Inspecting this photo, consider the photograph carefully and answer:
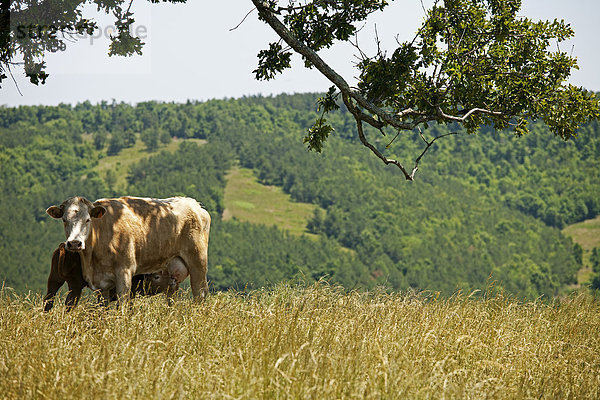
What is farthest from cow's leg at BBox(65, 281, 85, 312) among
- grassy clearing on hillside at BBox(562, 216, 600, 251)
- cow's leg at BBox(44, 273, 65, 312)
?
grassy clearing on hillside at BBox(562, 216, 600, 251)

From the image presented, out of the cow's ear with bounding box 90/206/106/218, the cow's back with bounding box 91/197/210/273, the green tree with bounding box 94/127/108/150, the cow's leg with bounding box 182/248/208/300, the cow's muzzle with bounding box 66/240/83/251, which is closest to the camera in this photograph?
the cow's muzzle with bounding box 66/240/83/251

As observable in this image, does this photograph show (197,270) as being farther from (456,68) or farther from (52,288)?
(456,68)

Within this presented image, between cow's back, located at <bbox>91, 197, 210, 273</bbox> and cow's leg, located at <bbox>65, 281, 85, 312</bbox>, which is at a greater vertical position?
cow's back, located at <bbox>91, 197, 210, 273</bbox>

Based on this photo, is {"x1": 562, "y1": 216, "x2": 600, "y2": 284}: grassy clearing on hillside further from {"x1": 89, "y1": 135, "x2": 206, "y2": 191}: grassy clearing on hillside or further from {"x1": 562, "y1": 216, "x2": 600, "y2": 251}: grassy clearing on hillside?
{"x1": 89, "y1": 135, "x2": 206, "y2": 191}: grassy clearing on hillside

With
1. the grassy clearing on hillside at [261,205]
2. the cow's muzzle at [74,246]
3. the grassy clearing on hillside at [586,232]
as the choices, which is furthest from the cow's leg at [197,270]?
the grassy clearing on hillside at [586,232]

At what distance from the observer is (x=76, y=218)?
7.67 meters

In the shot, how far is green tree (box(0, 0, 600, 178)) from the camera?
8555 millimetres

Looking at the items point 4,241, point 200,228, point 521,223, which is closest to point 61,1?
point 200,228

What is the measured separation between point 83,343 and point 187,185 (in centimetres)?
16603

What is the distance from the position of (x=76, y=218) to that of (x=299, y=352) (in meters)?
3.76

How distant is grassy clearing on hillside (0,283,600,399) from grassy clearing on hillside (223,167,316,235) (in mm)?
160368

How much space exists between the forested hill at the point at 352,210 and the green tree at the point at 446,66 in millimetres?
119940

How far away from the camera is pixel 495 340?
6.77 meters

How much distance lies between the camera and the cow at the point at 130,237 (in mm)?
7750
